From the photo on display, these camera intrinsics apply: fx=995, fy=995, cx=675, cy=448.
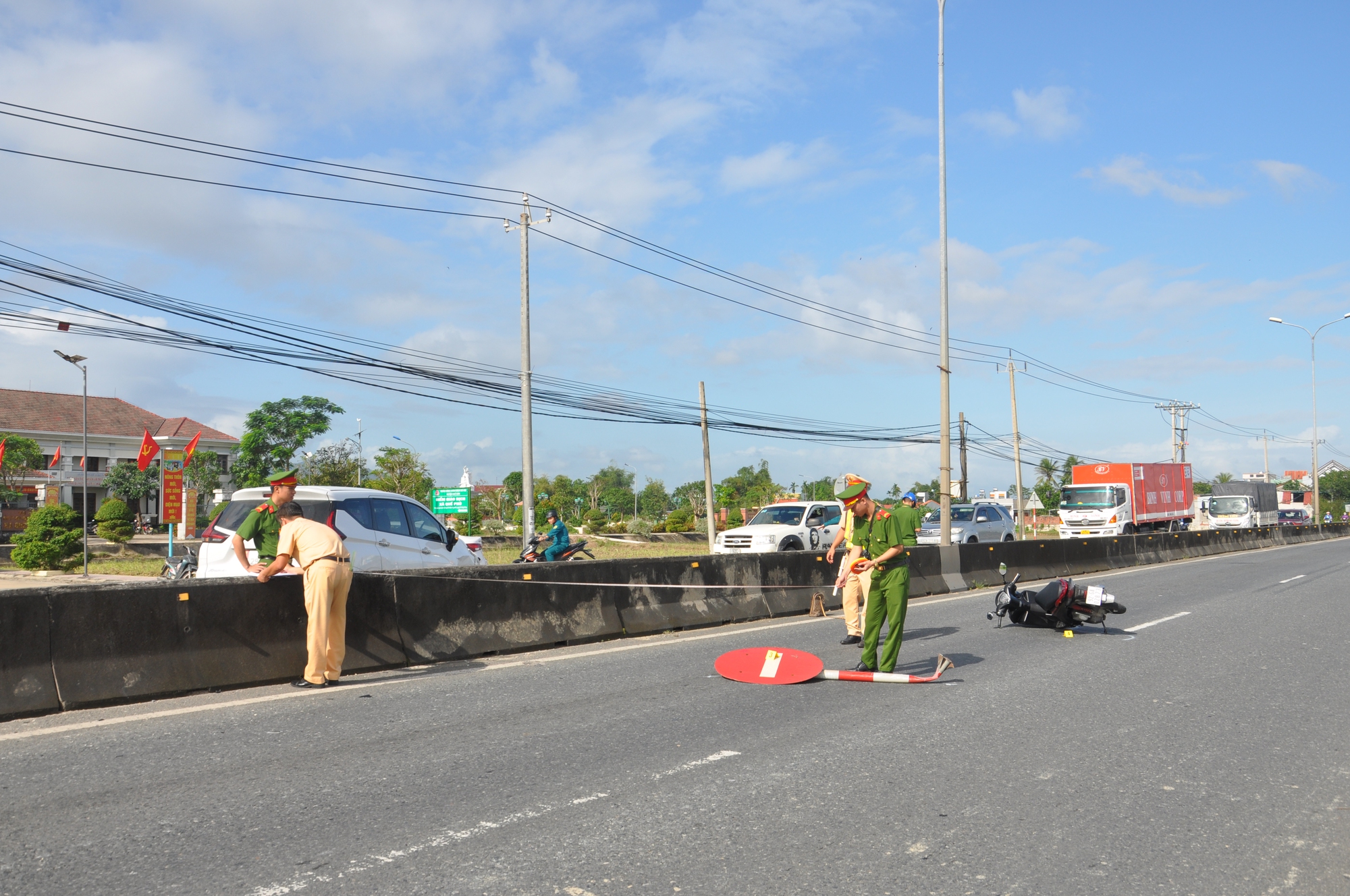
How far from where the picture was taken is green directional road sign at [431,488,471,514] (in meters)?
50.8

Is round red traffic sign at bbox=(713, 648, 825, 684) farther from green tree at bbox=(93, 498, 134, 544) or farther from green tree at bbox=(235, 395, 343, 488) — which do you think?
green tree at bbox=(235, 395, 343, 488)

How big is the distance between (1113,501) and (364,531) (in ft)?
109

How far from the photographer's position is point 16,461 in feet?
188

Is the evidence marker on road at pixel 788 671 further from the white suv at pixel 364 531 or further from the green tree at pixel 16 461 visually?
the green tree at pixel 16 461

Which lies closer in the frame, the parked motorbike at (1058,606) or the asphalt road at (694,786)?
the asphalt road at (694,786)

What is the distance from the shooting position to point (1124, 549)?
2639 cm

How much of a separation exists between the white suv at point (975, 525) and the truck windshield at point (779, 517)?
25.4 feet

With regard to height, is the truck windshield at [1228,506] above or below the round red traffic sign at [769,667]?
above

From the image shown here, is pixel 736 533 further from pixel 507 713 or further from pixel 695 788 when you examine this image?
pixel 695 788

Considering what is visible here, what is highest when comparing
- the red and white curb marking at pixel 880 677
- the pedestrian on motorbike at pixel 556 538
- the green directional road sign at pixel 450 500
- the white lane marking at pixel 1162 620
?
the green directional road sign at pixel 450 500

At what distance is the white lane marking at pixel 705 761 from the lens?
539 centimetres

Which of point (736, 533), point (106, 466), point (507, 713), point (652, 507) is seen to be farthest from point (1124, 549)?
point (652, 507)

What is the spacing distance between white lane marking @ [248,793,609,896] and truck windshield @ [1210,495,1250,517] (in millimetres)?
53967

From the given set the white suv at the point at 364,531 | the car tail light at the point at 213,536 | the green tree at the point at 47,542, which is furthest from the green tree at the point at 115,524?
the car tail light at the point at 213,536
